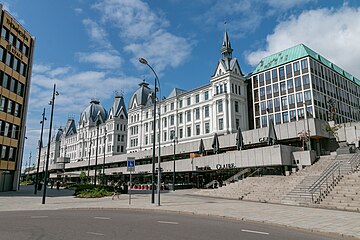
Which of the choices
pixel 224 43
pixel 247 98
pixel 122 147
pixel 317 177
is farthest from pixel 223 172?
pixel 122 147

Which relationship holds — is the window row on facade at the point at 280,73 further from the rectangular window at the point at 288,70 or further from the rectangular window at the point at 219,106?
the rectangular window at the point at 219,106

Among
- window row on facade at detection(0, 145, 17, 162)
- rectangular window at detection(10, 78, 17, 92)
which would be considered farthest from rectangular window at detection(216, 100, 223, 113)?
window row on facade at detection(0, 145, 17, 162)

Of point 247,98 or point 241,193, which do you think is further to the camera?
point 247,98

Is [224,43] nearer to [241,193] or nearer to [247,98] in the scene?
[247,98]

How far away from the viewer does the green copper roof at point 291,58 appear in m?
57.7

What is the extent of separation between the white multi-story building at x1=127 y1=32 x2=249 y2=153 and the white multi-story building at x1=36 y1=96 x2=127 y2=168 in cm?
2022

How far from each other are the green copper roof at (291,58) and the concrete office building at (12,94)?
45243mm

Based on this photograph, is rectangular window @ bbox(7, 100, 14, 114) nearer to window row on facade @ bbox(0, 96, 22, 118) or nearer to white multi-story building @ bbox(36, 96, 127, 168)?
window row on facade @ bbox(0, 96, 22, 118)

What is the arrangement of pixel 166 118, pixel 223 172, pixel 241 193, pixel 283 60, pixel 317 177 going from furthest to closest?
pixel 166 118 < pixel 283 60 < pixel 223 172 < pixel 241 193 < pixel 317 177

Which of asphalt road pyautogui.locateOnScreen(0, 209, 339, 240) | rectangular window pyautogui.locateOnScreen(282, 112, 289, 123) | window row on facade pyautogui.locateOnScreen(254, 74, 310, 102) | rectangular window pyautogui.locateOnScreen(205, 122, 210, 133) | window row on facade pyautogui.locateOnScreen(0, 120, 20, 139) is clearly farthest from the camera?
rectangular window pyautogui.locateOnScreen(205, 122, 210, 133)

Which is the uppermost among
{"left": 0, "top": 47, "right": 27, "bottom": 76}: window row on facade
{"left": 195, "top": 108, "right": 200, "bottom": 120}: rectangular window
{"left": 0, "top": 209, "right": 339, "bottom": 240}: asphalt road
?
{"left": 0, "top": 47, "right": 27, "bottom": 76}: window row on facade

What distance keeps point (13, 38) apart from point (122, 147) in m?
61.9

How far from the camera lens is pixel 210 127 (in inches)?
2436

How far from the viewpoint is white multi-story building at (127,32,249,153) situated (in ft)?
197
